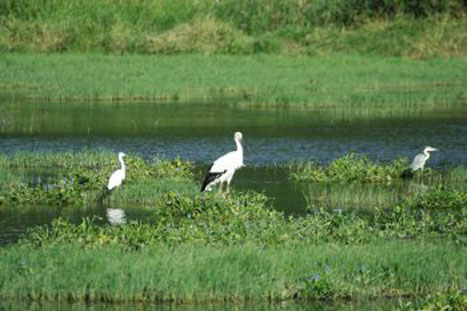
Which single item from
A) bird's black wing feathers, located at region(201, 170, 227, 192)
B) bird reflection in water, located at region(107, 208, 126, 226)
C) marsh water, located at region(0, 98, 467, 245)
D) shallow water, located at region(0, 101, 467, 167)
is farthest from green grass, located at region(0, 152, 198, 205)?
shallow water, located at region(0, 101, 467, 167)

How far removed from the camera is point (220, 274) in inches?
408

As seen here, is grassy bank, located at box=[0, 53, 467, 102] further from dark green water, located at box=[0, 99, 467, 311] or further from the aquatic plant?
the aquatic plant

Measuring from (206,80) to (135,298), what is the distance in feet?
69.2

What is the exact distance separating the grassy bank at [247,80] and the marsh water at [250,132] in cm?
66

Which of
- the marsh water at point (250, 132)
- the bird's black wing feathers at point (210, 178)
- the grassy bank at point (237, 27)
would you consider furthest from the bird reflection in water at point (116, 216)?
the grassy bank at point (237, 27)

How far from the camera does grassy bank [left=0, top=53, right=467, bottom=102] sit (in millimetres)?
28906

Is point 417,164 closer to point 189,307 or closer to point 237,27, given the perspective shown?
point 189,307

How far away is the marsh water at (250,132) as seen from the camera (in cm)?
2055

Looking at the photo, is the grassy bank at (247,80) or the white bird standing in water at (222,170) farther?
the grassy bank at (247,80)

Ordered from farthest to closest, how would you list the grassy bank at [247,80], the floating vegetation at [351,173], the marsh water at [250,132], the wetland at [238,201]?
the grassy bank at [247,80] → the marsh water at [250,132] → the floating vegetation at [351,173] → the wetland at [238,201]

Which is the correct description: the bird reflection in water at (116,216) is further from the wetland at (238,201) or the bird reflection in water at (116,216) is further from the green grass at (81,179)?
the green grass at (81,179)

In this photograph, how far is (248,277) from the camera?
34.3ft

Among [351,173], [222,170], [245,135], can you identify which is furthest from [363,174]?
[245,135]

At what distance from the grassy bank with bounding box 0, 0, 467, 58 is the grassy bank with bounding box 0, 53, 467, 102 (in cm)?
136
